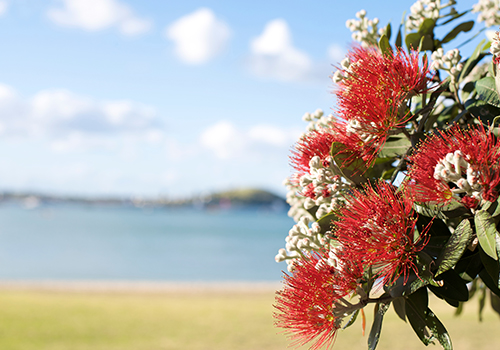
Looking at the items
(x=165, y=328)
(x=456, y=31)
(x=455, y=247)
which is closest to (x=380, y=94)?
(x=455, y=247)

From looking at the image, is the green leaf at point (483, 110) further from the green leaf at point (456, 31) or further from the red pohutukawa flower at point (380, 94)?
the green leaf at point (456, 31)

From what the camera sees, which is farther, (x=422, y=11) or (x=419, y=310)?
(x=422, y=11)

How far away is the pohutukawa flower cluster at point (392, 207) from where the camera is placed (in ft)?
3.46

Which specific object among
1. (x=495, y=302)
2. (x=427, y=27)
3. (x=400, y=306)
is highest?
(x=427, y=27)

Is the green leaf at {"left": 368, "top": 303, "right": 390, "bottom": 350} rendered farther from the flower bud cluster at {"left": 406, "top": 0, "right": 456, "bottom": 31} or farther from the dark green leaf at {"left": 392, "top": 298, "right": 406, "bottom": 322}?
the flower bud cluster at {"left": 406, "top": 0, "right": 456, "bottom": 31}

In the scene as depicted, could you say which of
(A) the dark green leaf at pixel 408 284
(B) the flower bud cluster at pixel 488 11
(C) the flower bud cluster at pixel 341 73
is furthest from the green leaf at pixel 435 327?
(B) the flower bud cluster at pixel 488 11

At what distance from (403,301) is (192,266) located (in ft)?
111

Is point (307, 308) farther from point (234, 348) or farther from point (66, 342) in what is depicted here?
point (66, 342)

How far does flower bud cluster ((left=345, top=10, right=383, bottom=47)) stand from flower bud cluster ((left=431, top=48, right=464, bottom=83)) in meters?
0.44

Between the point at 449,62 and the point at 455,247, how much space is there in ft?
1.94

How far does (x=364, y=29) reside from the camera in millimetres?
1804

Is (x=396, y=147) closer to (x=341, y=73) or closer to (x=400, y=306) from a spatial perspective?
(x=341, y=73)

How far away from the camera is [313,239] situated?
4.46 feet

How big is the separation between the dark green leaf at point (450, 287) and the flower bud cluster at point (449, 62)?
0.58m
